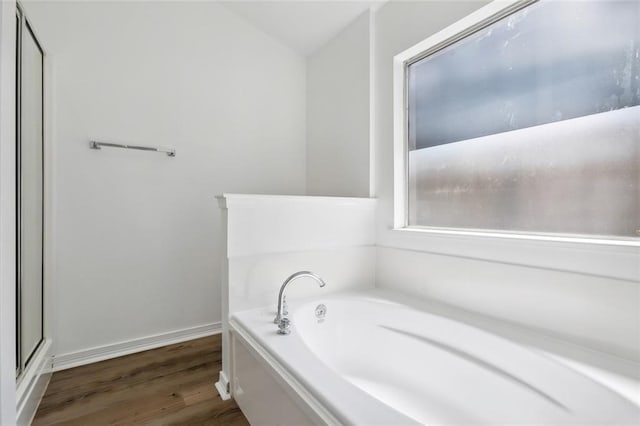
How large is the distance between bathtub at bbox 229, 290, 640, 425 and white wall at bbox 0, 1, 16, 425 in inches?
30.7

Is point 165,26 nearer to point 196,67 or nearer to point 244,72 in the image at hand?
point 196,67

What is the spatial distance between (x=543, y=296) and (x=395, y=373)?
0.75 metres

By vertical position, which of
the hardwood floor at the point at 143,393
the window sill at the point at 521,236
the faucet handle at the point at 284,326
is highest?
the window sill at the point at 521,236

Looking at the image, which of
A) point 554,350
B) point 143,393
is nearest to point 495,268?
point 554,350

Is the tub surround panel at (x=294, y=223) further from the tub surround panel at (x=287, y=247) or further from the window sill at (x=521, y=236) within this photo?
the window sill at (x=521, y=236)

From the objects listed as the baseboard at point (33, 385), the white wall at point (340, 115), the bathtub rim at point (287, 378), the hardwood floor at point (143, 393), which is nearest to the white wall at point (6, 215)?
the baseboard at point (33, 385)

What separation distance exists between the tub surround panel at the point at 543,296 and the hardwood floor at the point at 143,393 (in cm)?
121

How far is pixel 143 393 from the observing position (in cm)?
160

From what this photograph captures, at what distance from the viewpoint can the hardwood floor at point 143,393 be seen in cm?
142

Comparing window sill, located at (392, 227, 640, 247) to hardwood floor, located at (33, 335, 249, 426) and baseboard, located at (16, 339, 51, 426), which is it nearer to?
hardwood floor, located at (33, 335, 249, 426)

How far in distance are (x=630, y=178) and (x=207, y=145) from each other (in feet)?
7.58

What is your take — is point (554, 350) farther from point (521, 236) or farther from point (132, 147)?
point (132, 147)

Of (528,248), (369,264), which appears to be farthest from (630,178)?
(369,264)

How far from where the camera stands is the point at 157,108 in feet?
6.93
